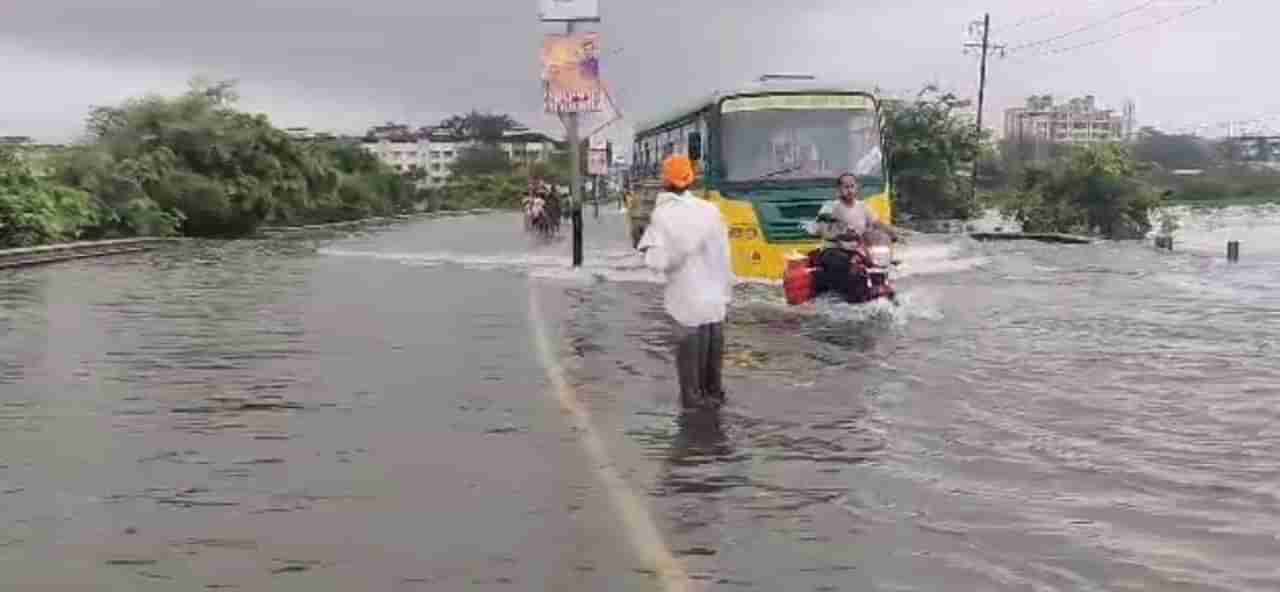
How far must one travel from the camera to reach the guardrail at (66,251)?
28.3 meters

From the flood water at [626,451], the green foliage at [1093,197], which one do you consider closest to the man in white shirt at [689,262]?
the flood water at [626,451]

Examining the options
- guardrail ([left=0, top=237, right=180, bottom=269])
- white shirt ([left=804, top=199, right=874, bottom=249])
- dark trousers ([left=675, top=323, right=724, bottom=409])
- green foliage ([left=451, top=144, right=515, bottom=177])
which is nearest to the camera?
dark trousers ([left=675, top=323, right=724, bottom=409])

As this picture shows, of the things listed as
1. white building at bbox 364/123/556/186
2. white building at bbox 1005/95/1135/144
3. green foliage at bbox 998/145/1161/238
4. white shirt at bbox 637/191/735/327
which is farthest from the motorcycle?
white building at bbox 364/123/556/186

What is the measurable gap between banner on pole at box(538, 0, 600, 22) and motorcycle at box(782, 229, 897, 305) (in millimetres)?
9529

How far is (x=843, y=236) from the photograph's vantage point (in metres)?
17.1

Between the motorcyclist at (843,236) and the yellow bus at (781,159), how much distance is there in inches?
183

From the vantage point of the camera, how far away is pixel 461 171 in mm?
129750

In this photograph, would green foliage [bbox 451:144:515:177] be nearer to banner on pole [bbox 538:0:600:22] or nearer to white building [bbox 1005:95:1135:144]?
white building [bbox 1005:95:1135:144]

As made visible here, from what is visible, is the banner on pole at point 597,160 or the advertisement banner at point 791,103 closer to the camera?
the advertisement banner at point 791,103

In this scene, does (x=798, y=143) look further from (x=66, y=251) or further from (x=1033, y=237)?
(x=1033, y=237)

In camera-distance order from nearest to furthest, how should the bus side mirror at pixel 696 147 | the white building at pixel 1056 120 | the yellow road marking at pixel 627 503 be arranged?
the yellow road marking at pixel 627 503 < the bus side mirror at pixel 696 147 < the white building at pixel 1056 120

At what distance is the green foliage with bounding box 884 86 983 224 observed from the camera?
6128 centimetres

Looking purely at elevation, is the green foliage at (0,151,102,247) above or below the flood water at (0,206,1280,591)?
above

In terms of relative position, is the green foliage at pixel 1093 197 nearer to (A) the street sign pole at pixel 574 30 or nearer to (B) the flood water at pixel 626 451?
(A) the street sign pole at pixel 574 30
